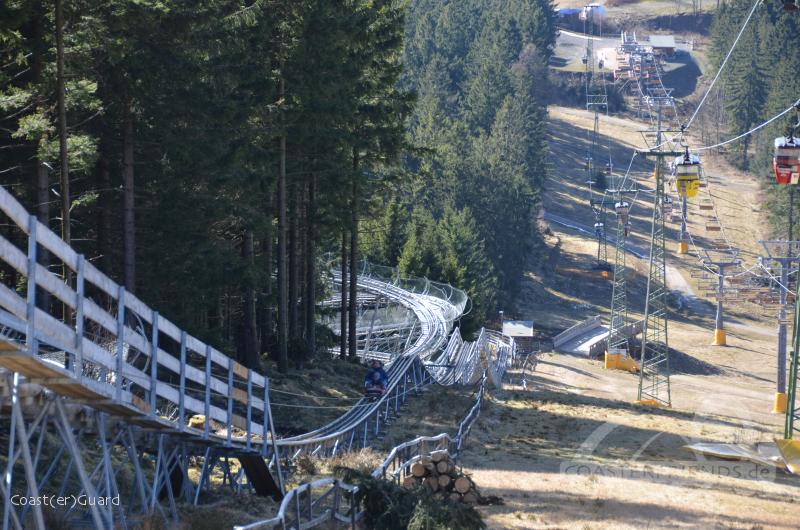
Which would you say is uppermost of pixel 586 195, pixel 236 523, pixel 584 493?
pixel 236 523

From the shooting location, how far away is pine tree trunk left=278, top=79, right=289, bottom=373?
3048 cm

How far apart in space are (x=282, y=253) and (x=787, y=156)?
1427 centimetres

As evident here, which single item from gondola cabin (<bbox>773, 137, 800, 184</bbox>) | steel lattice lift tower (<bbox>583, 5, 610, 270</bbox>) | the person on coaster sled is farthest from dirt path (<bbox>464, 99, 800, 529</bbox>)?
steel lattice lift tower (<bbox>583, 5, 610, 270</bbox>)

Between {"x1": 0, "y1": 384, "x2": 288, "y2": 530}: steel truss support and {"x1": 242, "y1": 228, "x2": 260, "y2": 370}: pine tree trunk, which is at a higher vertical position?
{"x1": 0, "y1": 384, "x2": 288, "y2": 530}: steel truss support

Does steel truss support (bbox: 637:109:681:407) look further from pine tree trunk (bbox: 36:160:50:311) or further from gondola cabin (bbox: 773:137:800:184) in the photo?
pine tree trunk (bbox: 36:160:50:311)

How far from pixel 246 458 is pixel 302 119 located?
59.2 feet

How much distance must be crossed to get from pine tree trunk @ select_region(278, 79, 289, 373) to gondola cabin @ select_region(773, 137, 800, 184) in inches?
543

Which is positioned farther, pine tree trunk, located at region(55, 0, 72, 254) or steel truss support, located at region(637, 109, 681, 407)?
steel truss support, located at region(637, 109, 681, 407)

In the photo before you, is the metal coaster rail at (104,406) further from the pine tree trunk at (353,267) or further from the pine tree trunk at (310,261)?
the pine tree trunk at (353,267)

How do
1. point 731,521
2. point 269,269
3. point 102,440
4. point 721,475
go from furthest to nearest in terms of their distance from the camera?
point 269,269 → point 721,475 → point 731,521 → point 102,440

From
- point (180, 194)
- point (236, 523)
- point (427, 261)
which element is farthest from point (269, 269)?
point (427, 261)

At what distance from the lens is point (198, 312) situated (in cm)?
2789

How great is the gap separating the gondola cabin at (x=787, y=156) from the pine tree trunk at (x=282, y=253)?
1380 cm

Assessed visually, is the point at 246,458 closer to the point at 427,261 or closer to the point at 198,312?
the point at 198,312
